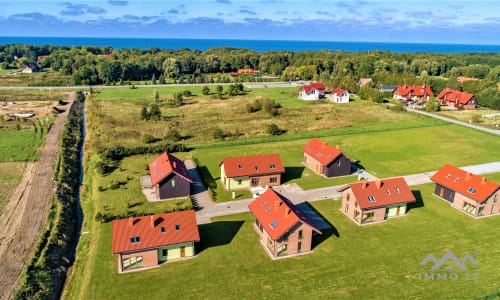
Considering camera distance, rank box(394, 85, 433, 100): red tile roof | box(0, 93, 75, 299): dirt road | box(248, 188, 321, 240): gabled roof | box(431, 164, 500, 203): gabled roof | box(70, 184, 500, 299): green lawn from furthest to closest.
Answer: box(394, 85, 433, 100): red tile roof, box(431, 164, 500, 203): gabled roof, box(248, 188, 321, 240): gabled roof, box(0, 93, 75, 299): dirt road, box(70, 184, 500, 299): green lawn

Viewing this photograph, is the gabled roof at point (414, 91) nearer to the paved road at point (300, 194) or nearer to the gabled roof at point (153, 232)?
the paved road at point (300, 194)

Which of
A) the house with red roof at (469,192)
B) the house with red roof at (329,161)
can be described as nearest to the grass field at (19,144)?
the house with red roof at (329,161)

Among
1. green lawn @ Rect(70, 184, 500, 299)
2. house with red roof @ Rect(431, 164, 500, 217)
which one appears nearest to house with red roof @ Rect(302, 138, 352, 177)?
house with red roof @ Rect(431, 164, 500, 217)

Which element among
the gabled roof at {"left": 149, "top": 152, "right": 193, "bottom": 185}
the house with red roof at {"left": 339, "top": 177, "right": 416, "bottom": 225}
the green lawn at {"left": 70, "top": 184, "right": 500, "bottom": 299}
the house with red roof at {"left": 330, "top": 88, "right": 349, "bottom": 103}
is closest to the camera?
the green lawn at {"left": 70, "top": 184, "right": 500, "bottom": 299}

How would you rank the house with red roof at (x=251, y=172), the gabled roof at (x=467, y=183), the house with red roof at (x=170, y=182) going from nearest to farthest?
the gabled roof at (x=467, y=183) < the house with red roof at (x=170, y=182) < the house with red roof at (x=251, y=172)

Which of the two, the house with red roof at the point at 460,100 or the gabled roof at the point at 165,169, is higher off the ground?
the house with red roof at the point at 460,100

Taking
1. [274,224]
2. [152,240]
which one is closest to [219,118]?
[274,224]

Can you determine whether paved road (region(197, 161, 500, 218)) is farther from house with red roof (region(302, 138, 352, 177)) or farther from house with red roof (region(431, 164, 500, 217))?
house with red roof (region(431, 164, 500, 217))
